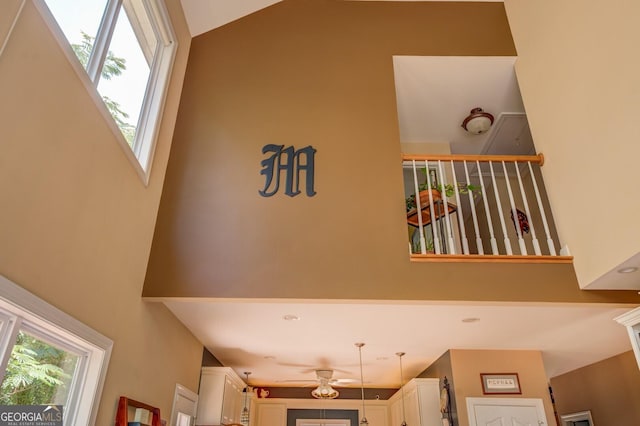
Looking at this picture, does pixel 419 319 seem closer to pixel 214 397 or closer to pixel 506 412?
pixel 506 412

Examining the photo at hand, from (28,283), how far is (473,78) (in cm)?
487

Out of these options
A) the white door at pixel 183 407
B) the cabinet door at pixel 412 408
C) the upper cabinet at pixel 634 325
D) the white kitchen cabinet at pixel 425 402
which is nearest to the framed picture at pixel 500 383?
the white kitchen cabinet at pixel 425 402

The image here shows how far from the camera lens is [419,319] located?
4.14 meters


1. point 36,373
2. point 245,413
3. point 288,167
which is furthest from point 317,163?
point 245,413

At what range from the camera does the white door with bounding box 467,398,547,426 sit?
4773 mm

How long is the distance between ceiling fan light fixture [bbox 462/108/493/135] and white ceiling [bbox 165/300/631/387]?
2.60 metres

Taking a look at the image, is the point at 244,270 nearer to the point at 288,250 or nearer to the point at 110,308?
the point at 288,250

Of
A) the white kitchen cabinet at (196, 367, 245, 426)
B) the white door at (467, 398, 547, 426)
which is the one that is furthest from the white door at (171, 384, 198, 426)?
the white door at (467, 398, 547, 426)

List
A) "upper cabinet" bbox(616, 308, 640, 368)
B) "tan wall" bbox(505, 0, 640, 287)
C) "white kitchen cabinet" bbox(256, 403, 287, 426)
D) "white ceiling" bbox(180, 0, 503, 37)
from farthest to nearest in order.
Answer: "white kitchen cabinet" bbox(256, 403, 287, 426), "white ceiling" bbox(180, 0, 503, 37), "upper cabinet" bbox(616, 308, 640, 368), "tan wall" bbox(505, 0, 640, 287)

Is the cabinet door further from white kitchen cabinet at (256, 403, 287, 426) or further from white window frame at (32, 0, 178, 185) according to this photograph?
white window frame at (32, 0, 178, 185)

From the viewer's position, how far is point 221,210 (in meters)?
3.91

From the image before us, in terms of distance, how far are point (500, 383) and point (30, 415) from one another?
4.56m

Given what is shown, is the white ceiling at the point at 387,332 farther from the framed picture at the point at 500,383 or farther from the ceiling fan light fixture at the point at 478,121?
the ceiling fan light fixture at the point at 478,121

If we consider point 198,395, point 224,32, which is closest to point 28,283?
point 198,395
